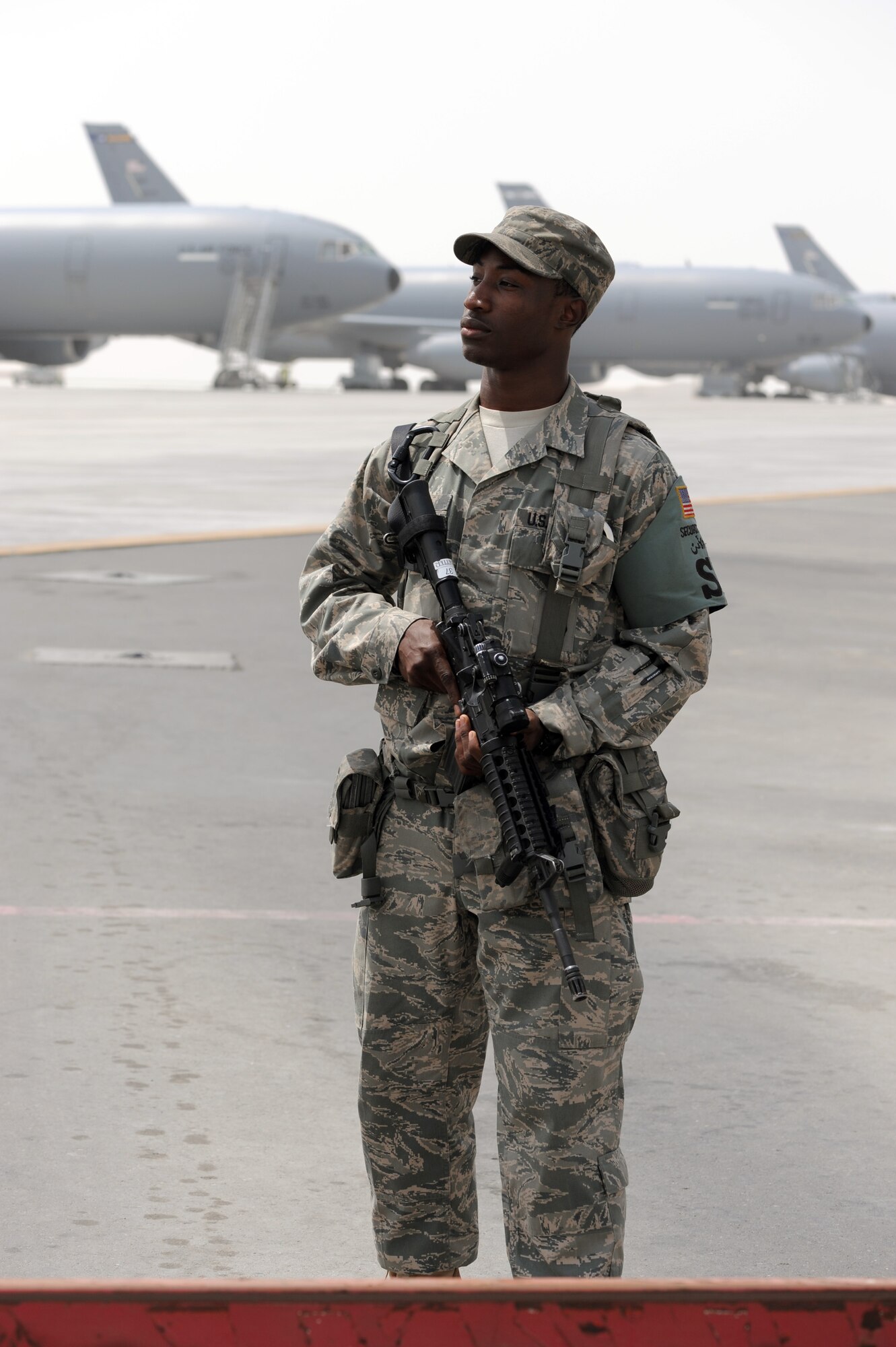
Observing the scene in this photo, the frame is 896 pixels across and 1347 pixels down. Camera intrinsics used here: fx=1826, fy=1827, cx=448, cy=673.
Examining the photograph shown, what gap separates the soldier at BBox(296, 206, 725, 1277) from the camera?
125 inches

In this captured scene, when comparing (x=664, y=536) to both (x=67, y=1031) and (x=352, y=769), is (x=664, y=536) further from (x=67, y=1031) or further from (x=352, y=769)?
(x=67, y=1031)

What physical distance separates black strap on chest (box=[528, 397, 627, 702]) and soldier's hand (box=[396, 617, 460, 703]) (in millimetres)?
172

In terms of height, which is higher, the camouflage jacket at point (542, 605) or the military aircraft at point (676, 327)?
the camouflage jacket at point (542, 605)

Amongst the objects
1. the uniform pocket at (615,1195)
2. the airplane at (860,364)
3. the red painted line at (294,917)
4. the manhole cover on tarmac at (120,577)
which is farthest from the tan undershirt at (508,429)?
the airplane at (860,364)

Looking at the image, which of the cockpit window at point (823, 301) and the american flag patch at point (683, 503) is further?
the cockpit window at point (823, 301)

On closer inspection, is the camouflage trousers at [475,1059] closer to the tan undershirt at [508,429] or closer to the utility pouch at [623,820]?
the utility pouch at [623,820]

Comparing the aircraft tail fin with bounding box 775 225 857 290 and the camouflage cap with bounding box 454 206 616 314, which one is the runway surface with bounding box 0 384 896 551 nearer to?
the camouflage cap with bounding box 454 206 616 314

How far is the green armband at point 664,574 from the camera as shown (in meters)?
3.29

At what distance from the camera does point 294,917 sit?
632 centimetres

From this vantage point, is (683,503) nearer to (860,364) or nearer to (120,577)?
(120,577)

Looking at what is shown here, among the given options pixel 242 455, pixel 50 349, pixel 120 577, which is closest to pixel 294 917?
pixel 120 577

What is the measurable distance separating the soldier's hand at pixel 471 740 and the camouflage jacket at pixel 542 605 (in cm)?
3

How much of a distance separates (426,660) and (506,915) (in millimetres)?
465

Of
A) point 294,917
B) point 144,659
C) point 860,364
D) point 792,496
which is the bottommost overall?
point 860,364
